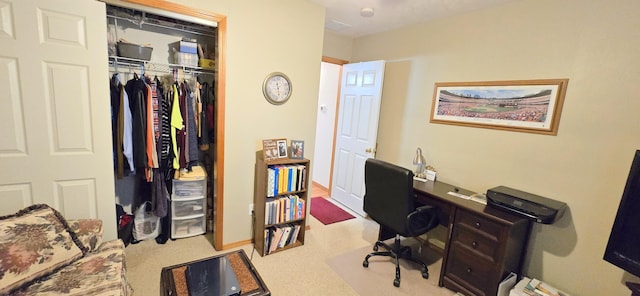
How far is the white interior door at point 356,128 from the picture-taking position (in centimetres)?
322

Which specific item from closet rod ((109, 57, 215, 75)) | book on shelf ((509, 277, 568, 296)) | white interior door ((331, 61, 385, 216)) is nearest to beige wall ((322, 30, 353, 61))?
white interior door ((331, 61, 385, 216))

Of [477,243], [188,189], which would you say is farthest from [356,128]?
[188,189]

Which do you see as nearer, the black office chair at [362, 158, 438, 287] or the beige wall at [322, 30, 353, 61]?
the black office chair at [362, 158, 438, 287]

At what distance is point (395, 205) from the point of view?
2119mm

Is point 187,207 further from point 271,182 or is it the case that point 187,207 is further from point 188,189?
point 271,182

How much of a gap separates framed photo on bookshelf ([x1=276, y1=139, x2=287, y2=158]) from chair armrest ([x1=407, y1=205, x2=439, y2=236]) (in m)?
1.25

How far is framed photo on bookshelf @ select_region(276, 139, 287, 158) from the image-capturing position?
254cm

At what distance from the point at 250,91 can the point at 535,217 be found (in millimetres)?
2343

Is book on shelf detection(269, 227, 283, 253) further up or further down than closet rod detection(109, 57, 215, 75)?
further down

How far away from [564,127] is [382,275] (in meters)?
1.80

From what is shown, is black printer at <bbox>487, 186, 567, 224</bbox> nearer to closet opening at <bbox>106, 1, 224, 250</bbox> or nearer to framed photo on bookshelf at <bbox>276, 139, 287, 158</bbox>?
framed photo on bookshelf at <bbox>276, 139, 287, 158</bbox>

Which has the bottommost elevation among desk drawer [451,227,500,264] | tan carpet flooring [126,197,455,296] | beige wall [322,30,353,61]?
tan carpet flooring [126,197,455,296]

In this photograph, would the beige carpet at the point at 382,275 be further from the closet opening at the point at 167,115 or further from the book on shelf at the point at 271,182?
the closet opening at the point at 167,115

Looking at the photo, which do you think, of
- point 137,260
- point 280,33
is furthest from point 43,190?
point 280,33
